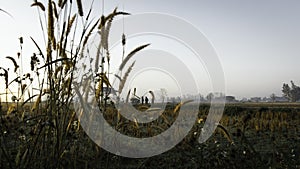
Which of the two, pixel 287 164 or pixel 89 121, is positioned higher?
pixel 89 121

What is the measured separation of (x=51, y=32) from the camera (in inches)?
52.9

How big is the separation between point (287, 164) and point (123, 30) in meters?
2.32

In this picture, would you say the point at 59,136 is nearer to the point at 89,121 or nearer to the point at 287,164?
the point at 89,121

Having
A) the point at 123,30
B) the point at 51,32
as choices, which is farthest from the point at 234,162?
the point at 51,32

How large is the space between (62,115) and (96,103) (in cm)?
19

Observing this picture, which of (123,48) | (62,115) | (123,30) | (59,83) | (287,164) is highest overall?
(123,30)

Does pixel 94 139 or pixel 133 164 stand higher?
pixel 94 139

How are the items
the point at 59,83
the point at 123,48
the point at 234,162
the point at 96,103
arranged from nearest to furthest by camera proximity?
1. the point at 59,83
2. the point at 96,103
3. the point at 123,48
4. the point at 234,162

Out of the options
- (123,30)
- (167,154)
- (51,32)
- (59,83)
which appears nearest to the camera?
(51,32)

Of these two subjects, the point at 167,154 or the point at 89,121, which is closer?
the point at 89,121

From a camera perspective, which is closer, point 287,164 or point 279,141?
point 287,164

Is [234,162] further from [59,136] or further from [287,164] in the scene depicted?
[59,136]

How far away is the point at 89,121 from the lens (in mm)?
1478

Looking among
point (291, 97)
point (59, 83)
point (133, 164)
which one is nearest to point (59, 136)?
point (59, 83)
